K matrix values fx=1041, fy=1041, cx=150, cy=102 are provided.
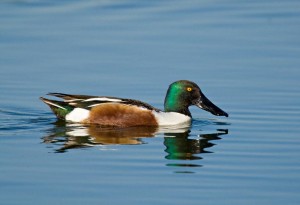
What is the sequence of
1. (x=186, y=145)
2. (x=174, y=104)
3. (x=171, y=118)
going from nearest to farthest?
(x=186, y=145)
(x=171, y=118)
(x=174, y=104)

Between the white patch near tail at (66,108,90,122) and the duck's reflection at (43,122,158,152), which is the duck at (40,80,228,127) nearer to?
the white patch near tail at (66,108,90,122)

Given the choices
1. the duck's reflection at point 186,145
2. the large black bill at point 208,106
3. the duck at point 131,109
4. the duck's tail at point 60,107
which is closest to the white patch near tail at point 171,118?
the duck at point 131,109

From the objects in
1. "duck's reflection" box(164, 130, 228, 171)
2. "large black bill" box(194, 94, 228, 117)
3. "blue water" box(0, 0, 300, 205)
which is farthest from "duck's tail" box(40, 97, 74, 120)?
"large black bill" box(194, 94, 228, 117)

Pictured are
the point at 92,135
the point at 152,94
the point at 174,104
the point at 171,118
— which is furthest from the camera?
the point at 152,94

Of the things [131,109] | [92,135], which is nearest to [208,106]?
A: [131,109]

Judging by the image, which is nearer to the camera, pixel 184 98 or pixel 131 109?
pixel 131 109

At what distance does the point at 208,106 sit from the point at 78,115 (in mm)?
1657

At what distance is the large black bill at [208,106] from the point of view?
12938 mm

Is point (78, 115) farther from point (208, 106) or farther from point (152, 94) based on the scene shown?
point (208, 106)

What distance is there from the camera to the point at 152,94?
555 inches

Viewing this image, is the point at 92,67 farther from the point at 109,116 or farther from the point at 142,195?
the point at 142,195

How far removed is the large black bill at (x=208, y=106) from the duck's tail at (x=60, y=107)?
1653 millimetres

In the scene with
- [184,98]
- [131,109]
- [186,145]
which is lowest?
[186,145]

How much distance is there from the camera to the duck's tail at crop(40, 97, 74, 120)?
13.2 meters
